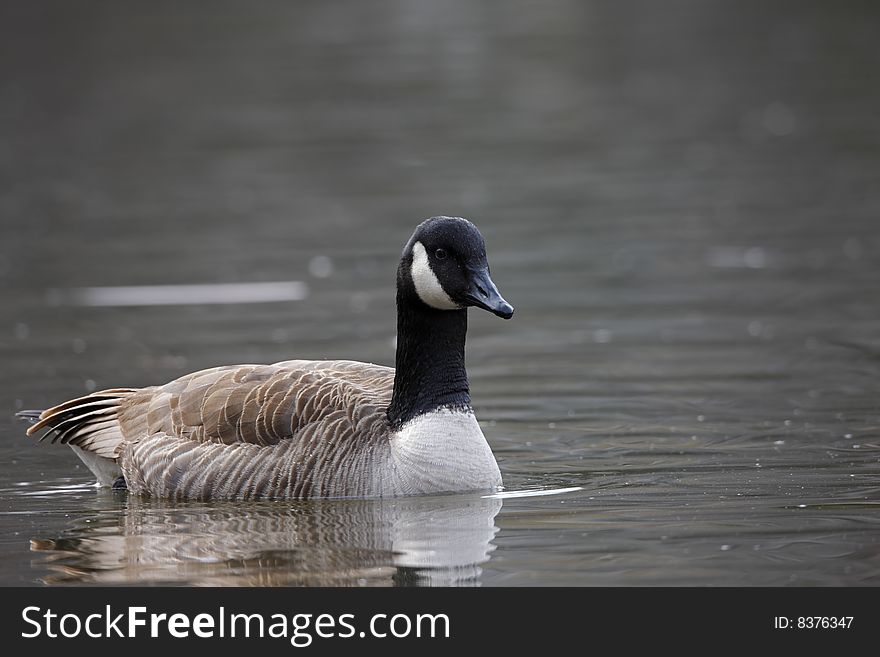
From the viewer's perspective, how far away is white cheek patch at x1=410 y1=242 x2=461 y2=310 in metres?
11.3

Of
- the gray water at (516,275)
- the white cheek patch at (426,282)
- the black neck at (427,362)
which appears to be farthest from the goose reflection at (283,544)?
the white cheek patch at (426,282)

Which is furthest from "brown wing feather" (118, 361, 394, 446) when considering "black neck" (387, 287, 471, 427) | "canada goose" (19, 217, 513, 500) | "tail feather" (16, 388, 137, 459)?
"black neck" (387, 287, 471, 427)

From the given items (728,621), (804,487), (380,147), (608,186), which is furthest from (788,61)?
(728,621)

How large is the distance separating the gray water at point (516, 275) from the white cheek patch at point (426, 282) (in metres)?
1.34

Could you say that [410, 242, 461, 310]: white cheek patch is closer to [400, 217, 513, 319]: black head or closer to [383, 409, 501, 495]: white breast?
[400, 217, 513, 319]: black head

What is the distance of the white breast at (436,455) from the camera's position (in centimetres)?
1123

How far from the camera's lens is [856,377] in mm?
14859

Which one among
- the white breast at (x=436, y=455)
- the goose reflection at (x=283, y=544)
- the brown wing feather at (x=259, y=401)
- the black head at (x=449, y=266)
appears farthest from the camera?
the brown wing feather at (x=259, y=401)

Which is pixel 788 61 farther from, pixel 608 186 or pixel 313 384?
pixel 313 384

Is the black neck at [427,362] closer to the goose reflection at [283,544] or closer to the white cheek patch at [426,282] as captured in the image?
the white cheek patch at [426,282]

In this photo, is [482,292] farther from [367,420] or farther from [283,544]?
[283,544]

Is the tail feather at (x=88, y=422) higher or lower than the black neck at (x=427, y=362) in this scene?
lower

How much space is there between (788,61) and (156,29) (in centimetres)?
2484

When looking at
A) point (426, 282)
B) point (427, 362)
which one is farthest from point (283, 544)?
point (426, 282)
